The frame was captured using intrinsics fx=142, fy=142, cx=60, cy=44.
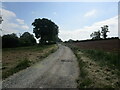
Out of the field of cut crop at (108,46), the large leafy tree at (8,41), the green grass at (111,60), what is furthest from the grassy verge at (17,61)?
the large leafy tree at (8,41)

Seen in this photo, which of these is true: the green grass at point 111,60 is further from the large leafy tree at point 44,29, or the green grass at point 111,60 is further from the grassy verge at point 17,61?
the large leafy tree at point 44,29

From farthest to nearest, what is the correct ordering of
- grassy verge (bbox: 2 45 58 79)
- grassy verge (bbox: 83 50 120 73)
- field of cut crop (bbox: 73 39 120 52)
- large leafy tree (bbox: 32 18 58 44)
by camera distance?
large leafy tree (bbox: 32 18 58 44)
field of cut crop (bbox: 73 39 120 52)
grassy verge (bbox: 2 45 58 79)
grassy verge (bbox: 83 50 120 73)

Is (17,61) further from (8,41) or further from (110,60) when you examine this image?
(8,41)

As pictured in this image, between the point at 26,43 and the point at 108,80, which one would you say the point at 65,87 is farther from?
the point at 26,43

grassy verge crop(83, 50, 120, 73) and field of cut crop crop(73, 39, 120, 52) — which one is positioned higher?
field of cut crop crop(73, 39, 120, 52)

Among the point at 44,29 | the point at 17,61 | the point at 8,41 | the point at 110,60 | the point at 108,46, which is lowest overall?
the point at 17,61

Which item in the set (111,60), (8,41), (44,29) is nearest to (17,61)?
(111,60)

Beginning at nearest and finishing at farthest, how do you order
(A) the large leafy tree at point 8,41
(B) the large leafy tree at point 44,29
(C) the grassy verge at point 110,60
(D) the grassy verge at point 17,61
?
(C) the grassy verge at point 110,60 < (D) the grassy verge at point 17,61 < (A) the large leafy tree at point 8,41 < (B) the large leafy tree at point 44,29

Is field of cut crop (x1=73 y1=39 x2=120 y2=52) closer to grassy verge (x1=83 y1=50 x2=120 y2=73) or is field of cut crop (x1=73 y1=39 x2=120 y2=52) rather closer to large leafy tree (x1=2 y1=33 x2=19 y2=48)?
grassy verge (x1=83 y1=50 x2=120 y2=73)

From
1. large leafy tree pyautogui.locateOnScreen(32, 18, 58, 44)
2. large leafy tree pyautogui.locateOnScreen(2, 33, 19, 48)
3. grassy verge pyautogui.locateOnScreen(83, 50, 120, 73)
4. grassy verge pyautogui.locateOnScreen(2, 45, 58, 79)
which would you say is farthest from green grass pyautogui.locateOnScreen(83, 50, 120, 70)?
large leafy tree pyautogui.locateOnScreen(32, 18, 58, 44)

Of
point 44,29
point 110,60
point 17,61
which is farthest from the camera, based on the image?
point 44,29

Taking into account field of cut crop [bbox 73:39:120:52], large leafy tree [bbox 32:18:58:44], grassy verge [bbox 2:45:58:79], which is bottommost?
grassy verge [bbox 2:45:58:79]

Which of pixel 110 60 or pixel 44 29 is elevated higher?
pixel 44 29

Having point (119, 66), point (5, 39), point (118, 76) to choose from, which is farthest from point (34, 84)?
point (5, 39)
